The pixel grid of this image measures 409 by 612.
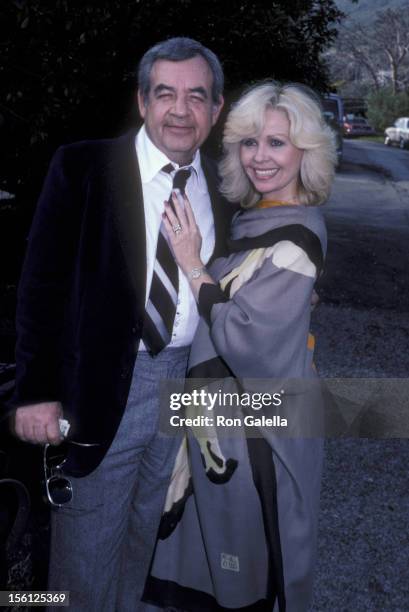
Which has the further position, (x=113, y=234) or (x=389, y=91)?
(x=389, y=91)

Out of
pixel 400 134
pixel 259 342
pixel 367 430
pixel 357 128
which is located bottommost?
pixel 357 128

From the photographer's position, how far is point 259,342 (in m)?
2.05

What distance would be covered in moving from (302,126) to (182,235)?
19.7 inches

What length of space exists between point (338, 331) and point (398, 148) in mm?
32034

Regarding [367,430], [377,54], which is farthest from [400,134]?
[377,54]

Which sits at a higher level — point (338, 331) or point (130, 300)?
point (130, 300)

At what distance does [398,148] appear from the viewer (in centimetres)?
3672

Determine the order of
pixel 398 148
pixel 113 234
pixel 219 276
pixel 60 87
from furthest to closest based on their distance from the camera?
pixel 398 148 → pixel 60 87 → pixel 219 276 → pixel 113 234

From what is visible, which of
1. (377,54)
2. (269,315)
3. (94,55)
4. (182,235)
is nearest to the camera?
(269,315)

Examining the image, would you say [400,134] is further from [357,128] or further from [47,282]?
[47,282]

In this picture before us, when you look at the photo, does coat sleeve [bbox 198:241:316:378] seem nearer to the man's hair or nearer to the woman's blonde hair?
the woman's blonde hair

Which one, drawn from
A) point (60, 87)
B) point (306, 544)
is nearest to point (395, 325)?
point (60, 87)

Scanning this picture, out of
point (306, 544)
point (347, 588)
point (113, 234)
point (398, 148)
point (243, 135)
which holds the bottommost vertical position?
point (398, 148)

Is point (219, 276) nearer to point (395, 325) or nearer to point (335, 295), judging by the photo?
point (395, 325)
